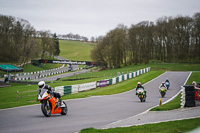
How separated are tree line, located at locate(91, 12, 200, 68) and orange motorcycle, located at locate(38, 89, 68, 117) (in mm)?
65730

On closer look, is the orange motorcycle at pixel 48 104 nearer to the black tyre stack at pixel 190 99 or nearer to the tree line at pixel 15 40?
the black tyre stack at pixel 190 99

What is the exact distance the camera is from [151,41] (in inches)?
3472

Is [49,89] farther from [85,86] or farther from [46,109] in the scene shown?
[85,86]

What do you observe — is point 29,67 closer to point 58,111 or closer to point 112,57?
point 112,57

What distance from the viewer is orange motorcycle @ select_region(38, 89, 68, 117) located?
1124cm

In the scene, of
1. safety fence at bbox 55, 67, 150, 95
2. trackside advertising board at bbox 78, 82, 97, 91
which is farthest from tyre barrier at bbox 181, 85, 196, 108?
trackside advertising board at bbox 78, 82, 97, 91

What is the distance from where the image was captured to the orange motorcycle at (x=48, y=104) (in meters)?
11.2

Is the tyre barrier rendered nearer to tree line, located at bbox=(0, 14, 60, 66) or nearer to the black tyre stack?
the black tyre stack

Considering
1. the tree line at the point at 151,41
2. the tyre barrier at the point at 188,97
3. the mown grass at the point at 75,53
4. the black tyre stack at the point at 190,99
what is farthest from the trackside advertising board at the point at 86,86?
the mown grass at the point at 75,53

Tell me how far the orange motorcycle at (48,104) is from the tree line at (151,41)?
65.7 metres

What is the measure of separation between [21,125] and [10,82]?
45.2 m

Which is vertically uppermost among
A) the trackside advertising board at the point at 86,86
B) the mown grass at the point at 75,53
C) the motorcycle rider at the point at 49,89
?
the mown grass at the point at 75,53

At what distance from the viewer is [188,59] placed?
83312 millimetres

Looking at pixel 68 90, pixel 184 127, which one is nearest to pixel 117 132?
pixel 184 127
